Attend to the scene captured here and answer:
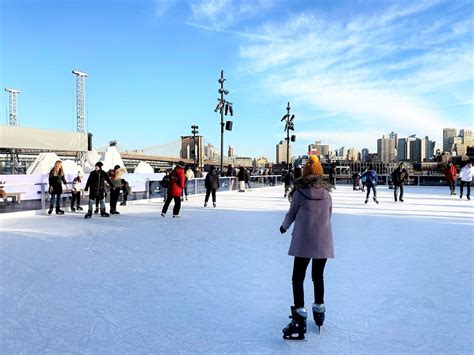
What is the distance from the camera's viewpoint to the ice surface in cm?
266

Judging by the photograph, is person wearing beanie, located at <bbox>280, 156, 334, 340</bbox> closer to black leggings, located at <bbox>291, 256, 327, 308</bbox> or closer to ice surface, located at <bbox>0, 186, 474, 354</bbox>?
black leggings, located at <bbox>291, 256, 327, 308</bbox>

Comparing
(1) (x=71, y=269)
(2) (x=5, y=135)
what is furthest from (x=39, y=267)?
(2) (x=5, y=135)

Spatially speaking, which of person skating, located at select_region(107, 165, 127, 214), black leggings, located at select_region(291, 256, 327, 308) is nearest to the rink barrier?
person skating, located at select_region(107, 165, 127, 214)

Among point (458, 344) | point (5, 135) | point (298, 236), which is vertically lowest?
point (458, 344)

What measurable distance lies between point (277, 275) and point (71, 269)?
2.33 meters

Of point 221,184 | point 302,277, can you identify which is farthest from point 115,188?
point 221,184

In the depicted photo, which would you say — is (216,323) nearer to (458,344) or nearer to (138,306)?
(138,306)

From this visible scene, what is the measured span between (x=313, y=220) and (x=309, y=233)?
10cm

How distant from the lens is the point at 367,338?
271cm

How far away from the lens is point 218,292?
3.66 metres

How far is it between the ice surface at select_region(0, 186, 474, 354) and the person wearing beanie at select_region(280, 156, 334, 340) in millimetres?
182

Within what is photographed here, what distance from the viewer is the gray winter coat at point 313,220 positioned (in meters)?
2.75

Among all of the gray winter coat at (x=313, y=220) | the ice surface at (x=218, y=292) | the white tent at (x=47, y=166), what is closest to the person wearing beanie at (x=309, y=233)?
the gray winter coat at (x=313, y=220)

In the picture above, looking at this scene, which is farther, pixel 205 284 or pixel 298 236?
pixel 205 284
